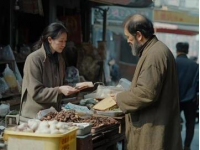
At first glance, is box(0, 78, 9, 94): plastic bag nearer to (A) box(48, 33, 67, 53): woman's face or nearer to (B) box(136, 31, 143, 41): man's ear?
(A) box(48, 33, 67, 53): woman's face

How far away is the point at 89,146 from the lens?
168 inches

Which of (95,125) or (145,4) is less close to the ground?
(145,4)

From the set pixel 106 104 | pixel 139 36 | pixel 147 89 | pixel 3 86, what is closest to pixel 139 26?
pixel 139 36

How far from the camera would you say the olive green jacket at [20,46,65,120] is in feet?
15.7

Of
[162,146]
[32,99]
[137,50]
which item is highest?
[137,50]

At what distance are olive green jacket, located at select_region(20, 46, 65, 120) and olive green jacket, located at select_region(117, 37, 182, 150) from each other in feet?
2.43

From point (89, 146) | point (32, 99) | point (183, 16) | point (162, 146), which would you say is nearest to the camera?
point (89, 146)

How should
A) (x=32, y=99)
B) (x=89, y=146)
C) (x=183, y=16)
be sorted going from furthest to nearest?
(x=183, y=16), (x=32, y=99), (x=89, y=146)

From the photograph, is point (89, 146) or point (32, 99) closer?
point (89, 146)

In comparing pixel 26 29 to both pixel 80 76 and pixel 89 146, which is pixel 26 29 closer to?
pixel 80 76

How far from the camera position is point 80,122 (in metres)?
4.64

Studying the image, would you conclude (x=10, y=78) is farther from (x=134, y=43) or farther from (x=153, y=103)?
(x=153, y=103)

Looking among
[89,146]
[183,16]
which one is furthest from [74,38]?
[183,16]

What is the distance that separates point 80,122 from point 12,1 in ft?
12.2
